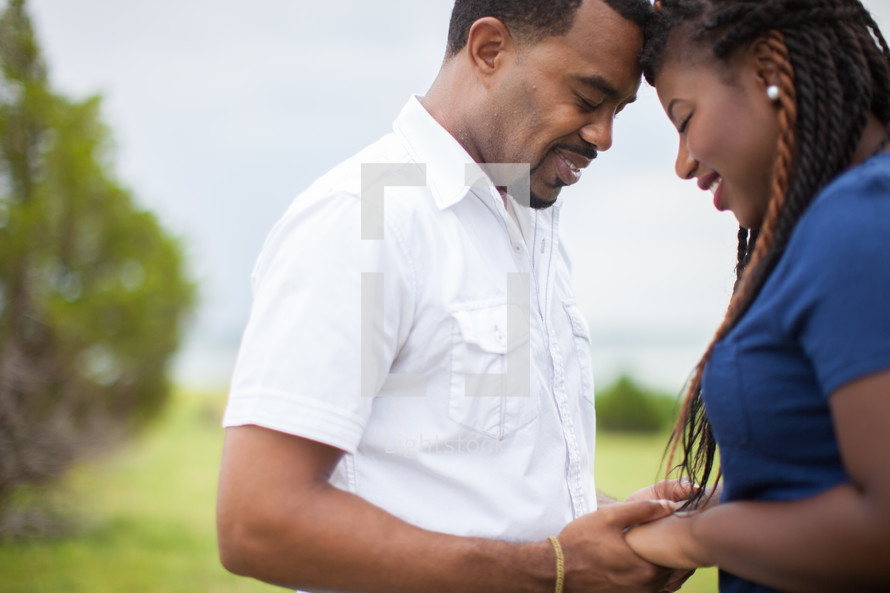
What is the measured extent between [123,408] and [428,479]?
489 centimetres

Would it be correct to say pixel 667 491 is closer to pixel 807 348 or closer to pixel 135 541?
pixel 807 348

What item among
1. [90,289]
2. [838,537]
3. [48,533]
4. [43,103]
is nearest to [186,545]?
[48,533]

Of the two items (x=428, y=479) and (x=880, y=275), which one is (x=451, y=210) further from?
(x=880, y=275)

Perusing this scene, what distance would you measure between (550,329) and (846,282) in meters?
0.94

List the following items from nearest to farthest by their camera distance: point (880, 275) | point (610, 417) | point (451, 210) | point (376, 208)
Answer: point (880, 275) < point (376, 208) < point (451, 210) < point (610, 417)

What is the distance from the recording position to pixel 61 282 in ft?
18.0

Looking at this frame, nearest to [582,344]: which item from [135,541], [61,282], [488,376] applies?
[488,376]

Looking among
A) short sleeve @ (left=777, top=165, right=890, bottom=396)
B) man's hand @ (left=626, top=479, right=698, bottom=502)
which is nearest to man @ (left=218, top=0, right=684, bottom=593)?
man's hand @ (left=626, top=479, right=698, bottom=502)

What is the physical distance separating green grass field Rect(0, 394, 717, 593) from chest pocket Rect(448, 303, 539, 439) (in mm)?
4441

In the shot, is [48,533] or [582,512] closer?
[582,512]

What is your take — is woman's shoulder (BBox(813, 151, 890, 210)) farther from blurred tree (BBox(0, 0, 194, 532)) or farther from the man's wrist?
blurred tree (BBox(0, 0, 194, 532))

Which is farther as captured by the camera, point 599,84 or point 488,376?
point 599,84

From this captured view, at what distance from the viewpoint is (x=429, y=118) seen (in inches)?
75.8

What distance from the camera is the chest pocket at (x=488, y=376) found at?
167 cm
